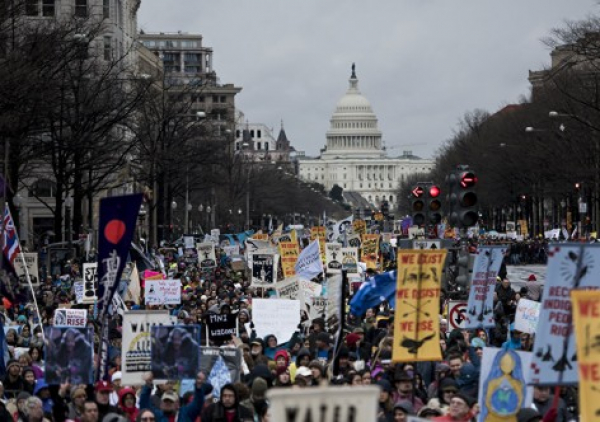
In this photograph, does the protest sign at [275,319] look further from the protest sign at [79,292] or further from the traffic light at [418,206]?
the traffic light at [418,206]

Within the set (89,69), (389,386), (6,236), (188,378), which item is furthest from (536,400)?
(89,69)

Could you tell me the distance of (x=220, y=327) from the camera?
23.0m

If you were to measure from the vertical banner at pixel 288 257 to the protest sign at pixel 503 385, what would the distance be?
71.4ft

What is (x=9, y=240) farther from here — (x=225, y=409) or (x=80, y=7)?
(x=80, y=7)

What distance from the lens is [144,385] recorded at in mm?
17094

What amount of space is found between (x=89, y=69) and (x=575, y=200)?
45.5 metres

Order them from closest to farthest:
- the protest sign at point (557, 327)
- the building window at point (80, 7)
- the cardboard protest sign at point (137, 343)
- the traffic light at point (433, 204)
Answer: the protest sign at point (557, 327), the cardboard protest sign at point (137, 343), the traffic light at point (433, 204), the building window at point (80, 7)

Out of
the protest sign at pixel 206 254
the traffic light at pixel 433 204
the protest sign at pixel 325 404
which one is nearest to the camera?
the protest sign at pixel 325 404

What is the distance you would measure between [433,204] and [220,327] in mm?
8416

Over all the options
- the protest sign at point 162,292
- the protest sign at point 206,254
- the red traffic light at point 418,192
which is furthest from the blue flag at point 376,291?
the protest sign at point 206,254

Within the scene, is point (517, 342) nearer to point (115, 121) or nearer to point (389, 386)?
point (389, 386)

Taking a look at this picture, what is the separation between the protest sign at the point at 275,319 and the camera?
79.3ft

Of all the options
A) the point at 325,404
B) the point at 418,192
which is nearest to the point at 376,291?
the point at 418,192

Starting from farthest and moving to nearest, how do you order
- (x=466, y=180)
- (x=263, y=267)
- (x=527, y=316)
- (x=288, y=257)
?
1. (x=263, y=267)
2. (x=288, y=257)
3. (x=466, y=180)
4. (x=527, y=316)
